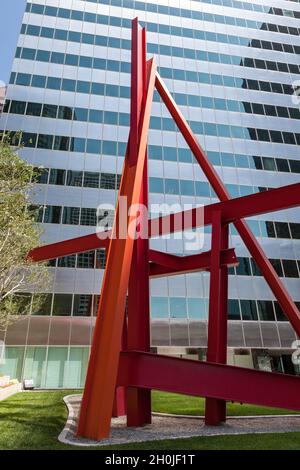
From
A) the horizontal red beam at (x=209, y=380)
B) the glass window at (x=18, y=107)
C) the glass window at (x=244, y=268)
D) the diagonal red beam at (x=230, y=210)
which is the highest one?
the glass window at (x=18, y=107)

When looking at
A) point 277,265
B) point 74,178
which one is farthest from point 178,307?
point 74,178

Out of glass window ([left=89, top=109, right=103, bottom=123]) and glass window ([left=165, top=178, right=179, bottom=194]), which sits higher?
glass window ([left=89, top=109, right=103, bottom=123])

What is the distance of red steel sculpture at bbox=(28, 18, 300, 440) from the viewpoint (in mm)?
7629

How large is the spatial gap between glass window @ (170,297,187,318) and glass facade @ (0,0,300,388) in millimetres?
79

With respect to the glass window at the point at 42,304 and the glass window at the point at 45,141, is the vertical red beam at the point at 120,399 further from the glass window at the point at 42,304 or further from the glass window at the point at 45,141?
the glass window at the point at 45,141

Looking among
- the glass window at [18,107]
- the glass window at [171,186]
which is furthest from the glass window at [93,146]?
the glass window at [171,186]

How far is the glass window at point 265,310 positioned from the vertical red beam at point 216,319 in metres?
19.1

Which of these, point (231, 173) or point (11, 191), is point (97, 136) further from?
point (11, 191)

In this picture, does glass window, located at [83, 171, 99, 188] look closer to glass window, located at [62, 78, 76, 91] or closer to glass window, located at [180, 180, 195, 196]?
glass window, located at [180, 180, 195, 196]

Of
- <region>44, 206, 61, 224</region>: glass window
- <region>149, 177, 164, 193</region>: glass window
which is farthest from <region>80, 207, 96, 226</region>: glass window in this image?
<region>149, 177, 164, 193</region>: glass window

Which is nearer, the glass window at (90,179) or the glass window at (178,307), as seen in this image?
the glass window at (178,307)

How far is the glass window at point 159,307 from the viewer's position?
89.4 ft

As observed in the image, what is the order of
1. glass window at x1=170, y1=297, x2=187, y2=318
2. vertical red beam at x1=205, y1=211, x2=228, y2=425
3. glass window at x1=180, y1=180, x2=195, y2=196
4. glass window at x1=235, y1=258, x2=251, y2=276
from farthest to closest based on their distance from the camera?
glass window at x1=180, y1=180, x2=195, y2=196
glass window at x1=235, y1=258, x2=251, y2=276
glass window at x1=170, y1=297, x2=187, y2=318
vertical red beam at x1=205, y1=211, x2=228, y2=425

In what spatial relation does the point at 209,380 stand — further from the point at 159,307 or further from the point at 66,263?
the point at 66,263
